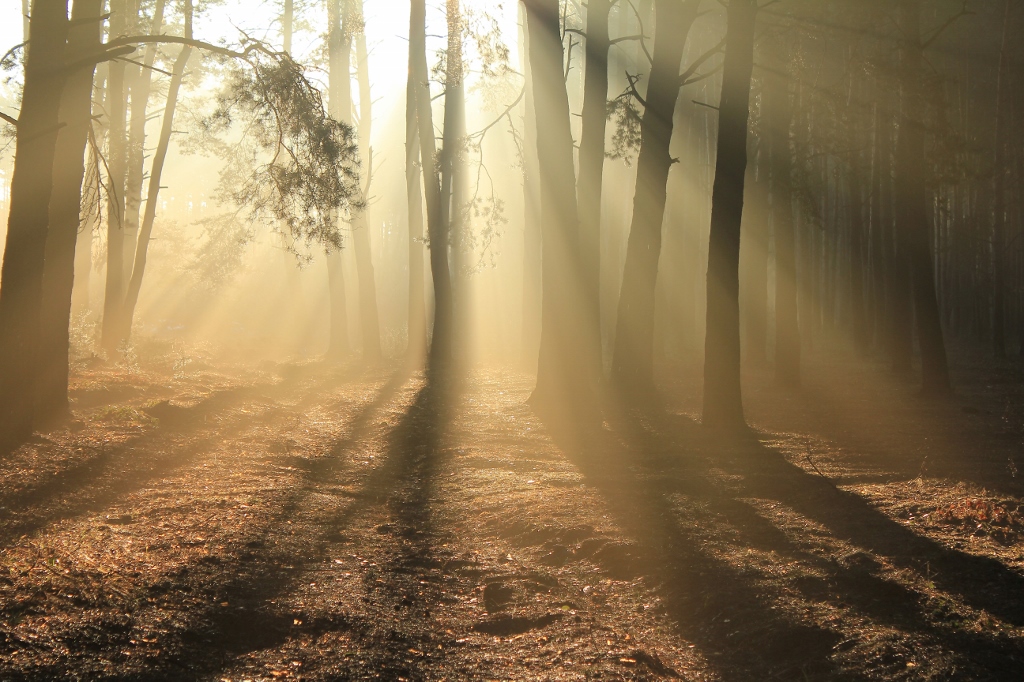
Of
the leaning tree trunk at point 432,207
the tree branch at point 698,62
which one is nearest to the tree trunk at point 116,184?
the leaning tree trunk at point 432,207

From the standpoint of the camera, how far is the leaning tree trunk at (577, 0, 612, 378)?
13.6 m

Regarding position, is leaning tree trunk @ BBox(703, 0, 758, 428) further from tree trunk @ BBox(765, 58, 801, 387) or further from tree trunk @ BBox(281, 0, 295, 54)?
tree trunk @ BBox(281, 0, 295, 54)

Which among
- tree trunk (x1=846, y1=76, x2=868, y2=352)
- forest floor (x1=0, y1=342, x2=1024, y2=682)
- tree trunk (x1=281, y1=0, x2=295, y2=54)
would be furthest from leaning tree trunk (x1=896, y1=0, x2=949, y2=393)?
tree trunk (x1=281, y1=0, x2=295, y2=54)

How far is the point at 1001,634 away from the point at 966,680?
1.89 ft

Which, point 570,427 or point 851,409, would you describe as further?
point 851,409

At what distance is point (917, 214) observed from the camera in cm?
1527

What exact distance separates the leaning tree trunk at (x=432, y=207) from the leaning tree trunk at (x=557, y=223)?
696 centimetres

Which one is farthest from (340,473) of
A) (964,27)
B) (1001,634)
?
(964,27)

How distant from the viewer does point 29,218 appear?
9.12 m

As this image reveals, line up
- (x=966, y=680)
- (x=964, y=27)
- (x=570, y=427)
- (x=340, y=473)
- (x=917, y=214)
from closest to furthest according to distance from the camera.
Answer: (x=966, y=680) → (x=340, y=473) → (x=570, y=427) → (x=917, y=214) → (x=964, y=27)

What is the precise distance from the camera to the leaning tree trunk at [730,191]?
10898mm

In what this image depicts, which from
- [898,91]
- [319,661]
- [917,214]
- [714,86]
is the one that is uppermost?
[714,86]

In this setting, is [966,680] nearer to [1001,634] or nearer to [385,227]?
[1001,634]

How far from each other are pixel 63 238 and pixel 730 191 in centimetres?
822
